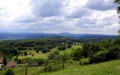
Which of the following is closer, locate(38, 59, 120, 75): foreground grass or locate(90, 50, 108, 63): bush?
locate(38, 59, 120, 75): foreground grass

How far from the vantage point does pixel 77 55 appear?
204 ft

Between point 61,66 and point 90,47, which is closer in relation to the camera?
point 61,66

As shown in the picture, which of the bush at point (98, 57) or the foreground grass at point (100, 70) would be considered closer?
the foreground grass at point (100, 70)

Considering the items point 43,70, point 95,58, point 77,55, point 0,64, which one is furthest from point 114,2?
point 0,64

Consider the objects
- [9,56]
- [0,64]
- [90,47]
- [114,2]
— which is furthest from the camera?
[9,56]

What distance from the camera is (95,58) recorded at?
154 feet

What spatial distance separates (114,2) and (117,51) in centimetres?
1687

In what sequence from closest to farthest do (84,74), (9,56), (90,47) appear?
(84,74) < (90,47) < (9,56)

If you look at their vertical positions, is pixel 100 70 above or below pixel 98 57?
above

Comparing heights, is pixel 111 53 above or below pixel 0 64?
above

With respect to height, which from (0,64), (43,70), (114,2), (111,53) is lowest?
(0,64)

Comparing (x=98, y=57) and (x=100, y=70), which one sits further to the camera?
(x=98, y=57)

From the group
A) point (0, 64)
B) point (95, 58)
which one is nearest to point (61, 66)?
point (95, 58)

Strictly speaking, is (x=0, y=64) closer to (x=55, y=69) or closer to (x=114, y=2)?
(x=55, y=69)
